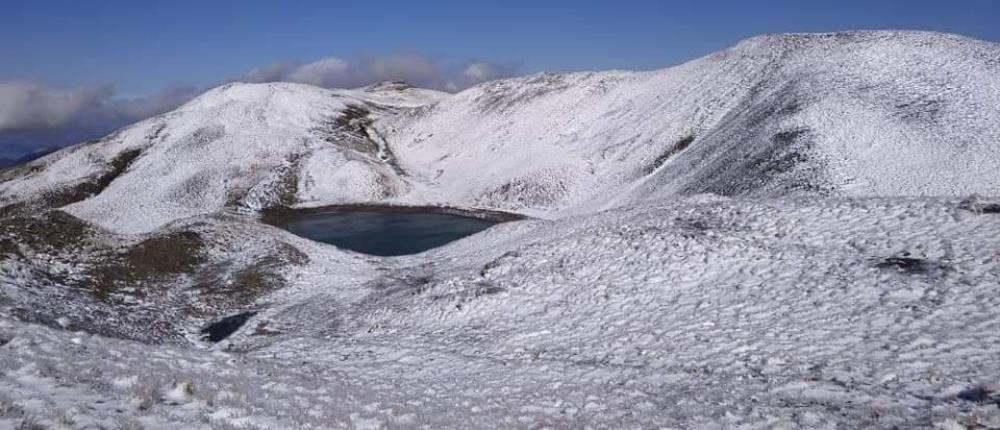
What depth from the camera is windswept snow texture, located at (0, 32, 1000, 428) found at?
Result: 38.2 ft

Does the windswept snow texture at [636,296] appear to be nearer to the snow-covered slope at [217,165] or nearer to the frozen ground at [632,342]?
the frozen ground at [632,342]

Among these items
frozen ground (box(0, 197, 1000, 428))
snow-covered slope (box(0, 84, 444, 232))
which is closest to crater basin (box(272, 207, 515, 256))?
snow-covered slope (box(0, 84, 444, 232))

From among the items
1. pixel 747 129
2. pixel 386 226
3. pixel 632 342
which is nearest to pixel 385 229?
pixel 386 226

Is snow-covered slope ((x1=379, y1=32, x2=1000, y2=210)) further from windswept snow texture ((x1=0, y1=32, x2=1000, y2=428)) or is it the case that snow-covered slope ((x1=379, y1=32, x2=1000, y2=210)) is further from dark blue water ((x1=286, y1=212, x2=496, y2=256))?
dark blue water ((x1=286, y1=212, x2=496, y2=256))

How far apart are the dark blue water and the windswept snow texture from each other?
8471 mm

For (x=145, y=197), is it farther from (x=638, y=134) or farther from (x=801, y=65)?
(x=801, y=65)

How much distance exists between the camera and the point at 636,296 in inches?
813

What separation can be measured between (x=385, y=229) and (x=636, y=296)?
38193 millimetres

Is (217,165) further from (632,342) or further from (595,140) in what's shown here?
(632,342)

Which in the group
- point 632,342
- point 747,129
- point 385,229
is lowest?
point 632,342

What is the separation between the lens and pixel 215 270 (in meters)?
32.7

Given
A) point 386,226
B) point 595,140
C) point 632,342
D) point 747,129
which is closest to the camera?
point 632,342

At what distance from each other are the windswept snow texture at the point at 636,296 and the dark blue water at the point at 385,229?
8.47 meters

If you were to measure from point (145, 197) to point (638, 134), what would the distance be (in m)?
52.2
